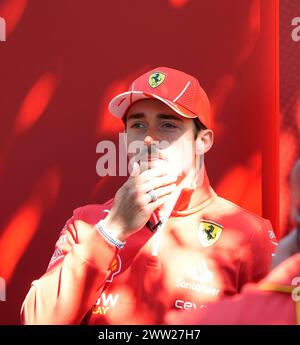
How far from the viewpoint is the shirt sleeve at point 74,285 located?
1956 millimetres

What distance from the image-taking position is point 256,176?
257 cm

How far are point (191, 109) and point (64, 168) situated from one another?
80cm

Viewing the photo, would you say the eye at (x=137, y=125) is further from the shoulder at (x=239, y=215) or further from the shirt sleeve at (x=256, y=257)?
the shirt sleeve at (x=256, y=257)

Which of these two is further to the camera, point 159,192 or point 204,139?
point 204,139

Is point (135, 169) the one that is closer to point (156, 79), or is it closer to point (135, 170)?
point (135, 170)

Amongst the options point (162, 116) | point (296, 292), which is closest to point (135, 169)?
point (162, 116)

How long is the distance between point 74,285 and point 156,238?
0.36 meters

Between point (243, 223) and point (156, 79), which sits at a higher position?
point (156, 79)

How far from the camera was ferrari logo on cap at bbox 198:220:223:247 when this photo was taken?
2.16m

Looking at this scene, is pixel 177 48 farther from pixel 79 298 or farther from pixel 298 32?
pixel 79 298

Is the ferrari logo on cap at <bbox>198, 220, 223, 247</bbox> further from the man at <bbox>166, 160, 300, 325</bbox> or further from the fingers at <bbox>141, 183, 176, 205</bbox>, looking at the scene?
the man at <bbox>166, 160, 300, 325</bbox>

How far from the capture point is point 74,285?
196 cm

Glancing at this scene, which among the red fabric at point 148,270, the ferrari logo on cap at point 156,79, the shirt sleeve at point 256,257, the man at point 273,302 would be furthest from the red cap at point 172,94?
the man at point 273,302
